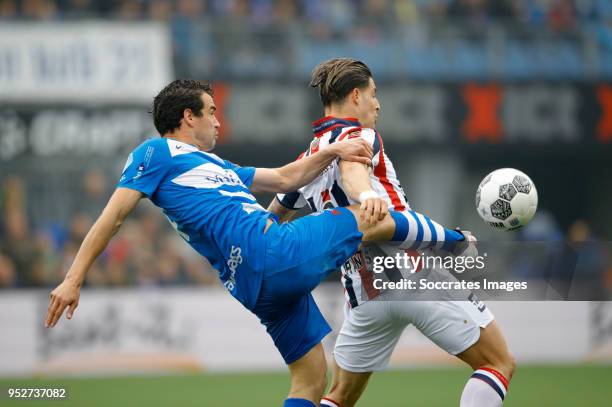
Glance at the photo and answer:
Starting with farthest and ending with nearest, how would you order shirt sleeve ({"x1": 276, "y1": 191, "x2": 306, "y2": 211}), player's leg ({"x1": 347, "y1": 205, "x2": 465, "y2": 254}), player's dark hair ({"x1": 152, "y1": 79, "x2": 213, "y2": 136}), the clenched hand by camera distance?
shirt sleeve ({"x1": 276, "y1": 191, "x2": 306, "y2": 211})
player's dark hair ({"x1": 152, "y1": 79, "x2": 213, "y2": 136})
player's leg ({"x1": 347, "y1": 205, "x2": 465, "y2": 254})
the clenched hand

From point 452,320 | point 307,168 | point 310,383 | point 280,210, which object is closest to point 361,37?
point 280,210

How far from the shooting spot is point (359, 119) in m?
6.01

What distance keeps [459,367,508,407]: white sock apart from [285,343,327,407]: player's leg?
85 cm

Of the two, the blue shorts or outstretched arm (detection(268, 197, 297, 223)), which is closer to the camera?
the blue shorts

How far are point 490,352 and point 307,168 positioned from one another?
5.04 ft

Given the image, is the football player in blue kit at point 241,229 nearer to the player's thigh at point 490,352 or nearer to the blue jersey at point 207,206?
the blue jersey at point 207,206

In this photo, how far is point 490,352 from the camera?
583 centimetres

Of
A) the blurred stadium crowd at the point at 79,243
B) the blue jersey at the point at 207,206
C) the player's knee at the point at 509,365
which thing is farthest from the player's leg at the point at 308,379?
the blurred stadium crowd at the point at 79,243

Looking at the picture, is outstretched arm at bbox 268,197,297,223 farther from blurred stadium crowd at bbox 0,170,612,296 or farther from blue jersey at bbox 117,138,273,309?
blurred stadium crowd at bbox 0,170,612,296

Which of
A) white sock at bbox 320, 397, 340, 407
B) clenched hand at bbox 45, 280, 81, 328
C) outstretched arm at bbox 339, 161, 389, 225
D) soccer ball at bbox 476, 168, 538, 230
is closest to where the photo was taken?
clenched hand at bbox 45, 280, 81, 328

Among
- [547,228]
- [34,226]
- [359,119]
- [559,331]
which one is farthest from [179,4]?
[359,119]

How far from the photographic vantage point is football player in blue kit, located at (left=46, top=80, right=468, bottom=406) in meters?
5.41

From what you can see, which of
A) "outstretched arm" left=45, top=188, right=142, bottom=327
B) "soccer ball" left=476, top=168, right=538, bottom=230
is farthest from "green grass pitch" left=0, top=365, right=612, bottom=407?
"outstretched arm" left=45, top=188, right=142, bottom=327

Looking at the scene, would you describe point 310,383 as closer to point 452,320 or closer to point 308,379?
point 308,379
